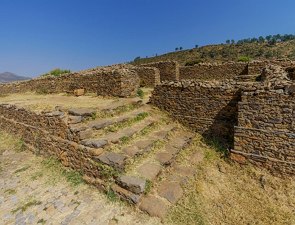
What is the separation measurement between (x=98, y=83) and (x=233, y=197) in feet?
25.2

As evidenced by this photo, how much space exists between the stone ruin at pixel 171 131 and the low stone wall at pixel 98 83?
1.61 m

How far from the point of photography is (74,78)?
1234 centimetres

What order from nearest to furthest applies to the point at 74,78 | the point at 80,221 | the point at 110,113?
the point at 80,221 < the point at 110,113 < the point at 74,78

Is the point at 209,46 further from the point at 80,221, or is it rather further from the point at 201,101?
the point at 80,221

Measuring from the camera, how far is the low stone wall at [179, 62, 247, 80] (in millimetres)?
13453

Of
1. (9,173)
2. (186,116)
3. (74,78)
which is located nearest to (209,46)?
(74,78)

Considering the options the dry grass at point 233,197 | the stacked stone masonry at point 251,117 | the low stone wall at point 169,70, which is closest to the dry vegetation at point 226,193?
the dry grass at point 233,197

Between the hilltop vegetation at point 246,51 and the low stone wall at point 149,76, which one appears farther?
the hilltop vegetation at point 246,51

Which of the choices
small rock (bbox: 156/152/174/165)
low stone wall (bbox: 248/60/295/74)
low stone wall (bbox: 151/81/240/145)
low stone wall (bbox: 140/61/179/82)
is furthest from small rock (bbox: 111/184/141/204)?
low stone wall (bbox: 140/61/179/82)

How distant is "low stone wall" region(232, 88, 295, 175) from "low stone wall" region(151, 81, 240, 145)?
29.1 inches

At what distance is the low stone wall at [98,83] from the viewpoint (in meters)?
9.68

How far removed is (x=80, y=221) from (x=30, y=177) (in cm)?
251

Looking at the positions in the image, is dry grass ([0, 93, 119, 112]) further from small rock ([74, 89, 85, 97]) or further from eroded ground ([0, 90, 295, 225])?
eroded ground ([0, 90, 295, 225])

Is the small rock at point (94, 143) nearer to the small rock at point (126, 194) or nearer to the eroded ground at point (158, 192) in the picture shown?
the eroded ground at point (158, 192)
